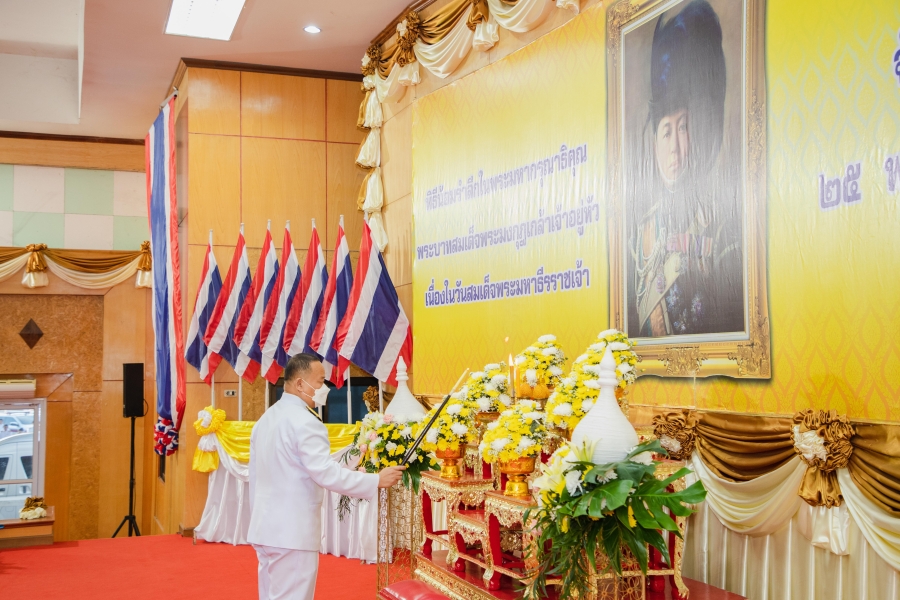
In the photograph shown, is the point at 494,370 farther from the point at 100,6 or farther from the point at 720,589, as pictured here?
the point at 100,6

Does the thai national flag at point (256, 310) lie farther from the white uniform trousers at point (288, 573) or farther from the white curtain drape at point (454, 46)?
the white uniform trousers at point (288, 573)

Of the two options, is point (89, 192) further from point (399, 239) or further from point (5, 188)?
point (399, 239)

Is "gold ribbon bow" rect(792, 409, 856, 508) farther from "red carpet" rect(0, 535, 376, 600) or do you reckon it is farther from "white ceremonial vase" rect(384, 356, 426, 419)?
"red carpet" rect(0, 535, 376, 600)

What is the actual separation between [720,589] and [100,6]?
7.01 metres

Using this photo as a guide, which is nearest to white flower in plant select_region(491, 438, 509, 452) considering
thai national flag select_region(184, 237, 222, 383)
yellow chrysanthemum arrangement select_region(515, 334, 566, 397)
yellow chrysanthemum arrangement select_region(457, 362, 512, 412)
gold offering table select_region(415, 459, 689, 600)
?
gold offering table select_region(415, 459, 689, 600)

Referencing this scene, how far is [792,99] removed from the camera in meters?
3.85

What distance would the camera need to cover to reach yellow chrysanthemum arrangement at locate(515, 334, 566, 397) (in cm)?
455

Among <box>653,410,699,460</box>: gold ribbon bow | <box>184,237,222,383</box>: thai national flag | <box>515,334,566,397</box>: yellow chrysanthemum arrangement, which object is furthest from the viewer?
<box>184,237,222,383</box>: thai national flag

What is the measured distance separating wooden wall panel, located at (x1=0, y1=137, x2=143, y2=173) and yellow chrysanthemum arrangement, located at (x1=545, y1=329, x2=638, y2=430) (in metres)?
9.44

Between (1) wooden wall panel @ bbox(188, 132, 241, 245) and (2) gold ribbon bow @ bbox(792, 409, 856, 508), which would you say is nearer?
(2) gold ribbon bow @ bbox(792, 409, 856, 508)

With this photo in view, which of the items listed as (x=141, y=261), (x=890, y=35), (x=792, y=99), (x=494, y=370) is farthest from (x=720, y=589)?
(x=141, y=261)

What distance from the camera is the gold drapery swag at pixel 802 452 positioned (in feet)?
10.9

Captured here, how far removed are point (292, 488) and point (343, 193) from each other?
18.7 ft

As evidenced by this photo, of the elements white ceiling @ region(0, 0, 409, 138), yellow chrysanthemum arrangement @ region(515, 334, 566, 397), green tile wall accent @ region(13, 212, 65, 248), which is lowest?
yellow chrysanthemum arrangement @ region(515, 334, 566, 397)
